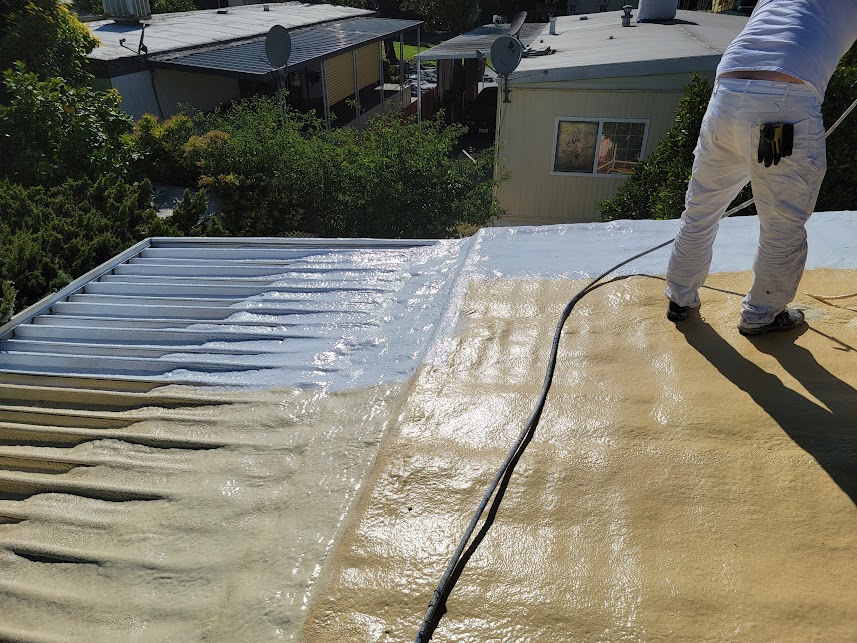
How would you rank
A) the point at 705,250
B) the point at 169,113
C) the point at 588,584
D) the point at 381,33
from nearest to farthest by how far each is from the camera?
1. the point at 588,584
2. the point at 705,250
3. the point at 169,113
4. the point at 381,33

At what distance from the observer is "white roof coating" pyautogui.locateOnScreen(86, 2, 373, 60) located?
595 inches

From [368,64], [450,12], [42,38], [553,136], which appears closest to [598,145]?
[553,136]

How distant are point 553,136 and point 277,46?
20.1 ft

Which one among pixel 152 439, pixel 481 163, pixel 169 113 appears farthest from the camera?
pixel 169 113

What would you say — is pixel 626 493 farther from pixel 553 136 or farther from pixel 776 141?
pixel 553 136

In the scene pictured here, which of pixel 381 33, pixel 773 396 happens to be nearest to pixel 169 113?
pixel 381 33

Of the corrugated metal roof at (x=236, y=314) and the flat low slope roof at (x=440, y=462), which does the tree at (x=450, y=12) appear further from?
the flat low slope roof at (x=440, y=462)

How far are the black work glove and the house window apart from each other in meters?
8.61

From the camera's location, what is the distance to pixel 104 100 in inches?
437

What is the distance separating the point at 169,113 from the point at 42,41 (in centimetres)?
453

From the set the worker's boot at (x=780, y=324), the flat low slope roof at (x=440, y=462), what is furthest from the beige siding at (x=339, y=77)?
the worker's boot at (x=780, y=324)

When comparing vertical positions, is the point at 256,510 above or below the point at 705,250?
below

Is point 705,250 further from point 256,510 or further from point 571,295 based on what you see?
point 256,510

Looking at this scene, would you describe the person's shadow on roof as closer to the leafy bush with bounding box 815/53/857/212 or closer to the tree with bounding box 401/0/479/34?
the leafy bush with bounding box 815/53/857/212
